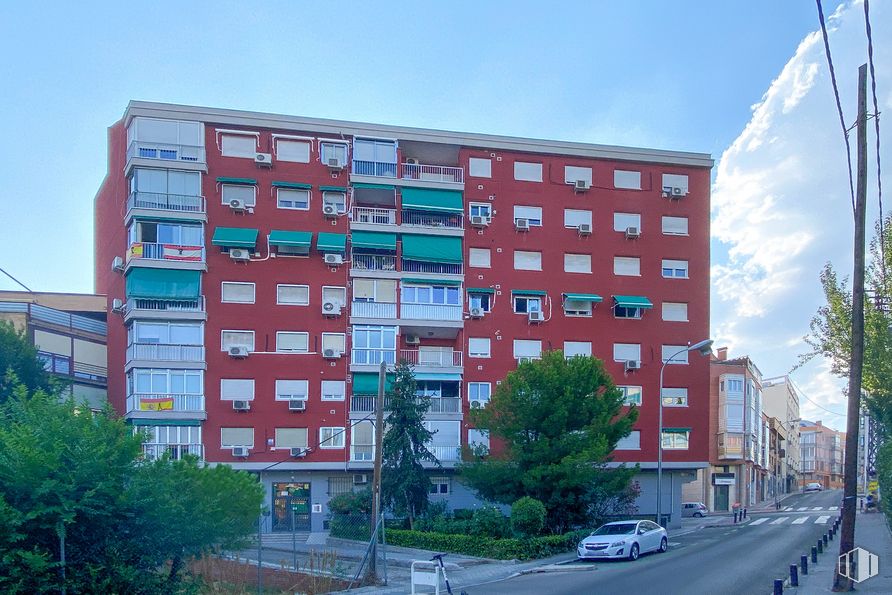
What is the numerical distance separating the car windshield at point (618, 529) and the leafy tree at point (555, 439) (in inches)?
96.4

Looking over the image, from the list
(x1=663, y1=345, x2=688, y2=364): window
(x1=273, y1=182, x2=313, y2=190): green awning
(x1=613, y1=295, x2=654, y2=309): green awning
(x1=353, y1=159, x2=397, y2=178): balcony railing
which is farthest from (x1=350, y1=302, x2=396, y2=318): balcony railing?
(x1=663, y1=345, x2=688, y2=364): window

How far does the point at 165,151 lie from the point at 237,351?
10389mm

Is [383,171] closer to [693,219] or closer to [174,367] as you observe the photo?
[174,367]

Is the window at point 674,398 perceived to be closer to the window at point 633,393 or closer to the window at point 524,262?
the window at point 633,393

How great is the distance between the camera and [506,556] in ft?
89.2

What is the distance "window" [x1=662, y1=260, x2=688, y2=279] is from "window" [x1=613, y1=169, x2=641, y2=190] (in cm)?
451

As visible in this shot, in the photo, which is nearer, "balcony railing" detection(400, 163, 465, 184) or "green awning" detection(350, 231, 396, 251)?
"green awning" detection(350, 231, 396, 251)

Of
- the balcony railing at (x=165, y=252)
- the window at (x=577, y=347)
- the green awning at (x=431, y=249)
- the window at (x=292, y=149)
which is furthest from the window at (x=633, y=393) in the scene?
the balcony railing at (x=165, y=252)

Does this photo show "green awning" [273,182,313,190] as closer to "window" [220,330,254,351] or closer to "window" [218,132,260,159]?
"window" [218,132,260,159]

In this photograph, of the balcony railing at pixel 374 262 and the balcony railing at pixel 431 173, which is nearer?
the balcony railing at pixel 374 262

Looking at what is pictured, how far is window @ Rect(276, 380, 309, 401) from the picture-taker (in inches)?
1538

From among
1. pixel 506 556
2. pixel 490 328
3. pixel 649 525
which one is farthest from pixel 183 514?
pixel 490 328

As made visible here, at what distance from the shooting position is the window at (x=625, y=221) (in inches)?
1711

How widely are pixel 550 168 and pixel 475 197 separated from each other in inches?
181
